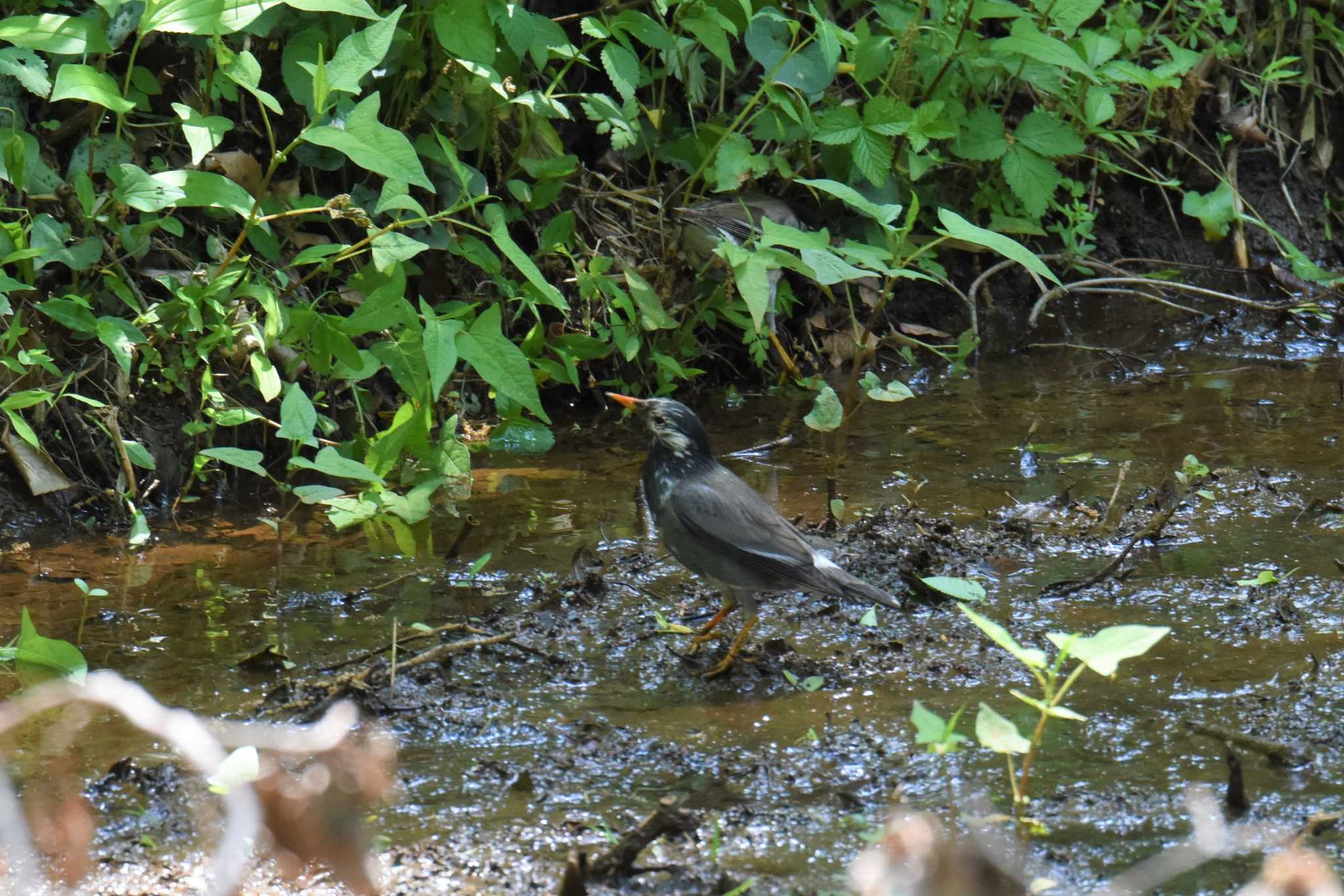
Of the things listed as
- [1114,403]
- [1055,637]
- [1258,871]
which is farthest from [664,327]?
[1258,871]

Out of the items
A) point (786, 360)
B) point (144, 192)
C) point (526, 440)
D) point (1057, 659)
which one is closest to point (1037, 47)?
point (786, 360)

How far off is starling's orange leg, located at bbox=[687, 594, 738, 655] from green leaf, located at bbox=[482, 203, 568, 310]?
1328 millimetres

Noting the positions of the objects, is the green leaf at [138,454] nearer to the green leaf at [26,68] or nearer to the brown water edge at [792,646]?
the brown water edge at [792,646]

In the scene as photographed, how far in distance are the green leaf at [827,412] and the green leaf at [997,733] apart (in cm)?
258

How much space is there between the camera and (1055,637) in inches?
114

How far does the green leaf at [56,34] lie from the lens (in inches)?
173

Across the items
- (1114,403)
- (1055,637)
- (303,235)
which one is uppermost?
(1055,637)

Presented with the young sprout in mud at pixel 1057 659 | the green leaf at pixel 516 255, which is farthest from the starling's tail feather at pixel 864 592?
the green leaf at pixel 516 255

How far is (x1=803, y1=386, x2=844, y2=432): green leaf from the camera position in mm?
5328

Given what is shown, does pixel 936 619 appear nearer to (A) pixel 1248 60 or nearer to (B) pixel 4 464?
(B) pixel 4 464

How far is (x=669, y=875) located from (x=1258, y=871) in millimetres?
1129

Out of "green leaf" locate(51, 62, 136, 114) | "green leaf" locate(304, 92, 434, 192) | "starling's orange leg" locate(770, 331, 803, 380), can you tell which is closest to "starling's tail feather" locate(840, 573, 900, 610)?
"green leaf" locate(304, 92, 434, 192)

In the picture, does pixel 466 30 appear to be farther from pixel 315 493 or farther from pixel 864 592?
pixel 864 592

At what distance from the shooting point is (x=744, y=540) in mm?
4004
